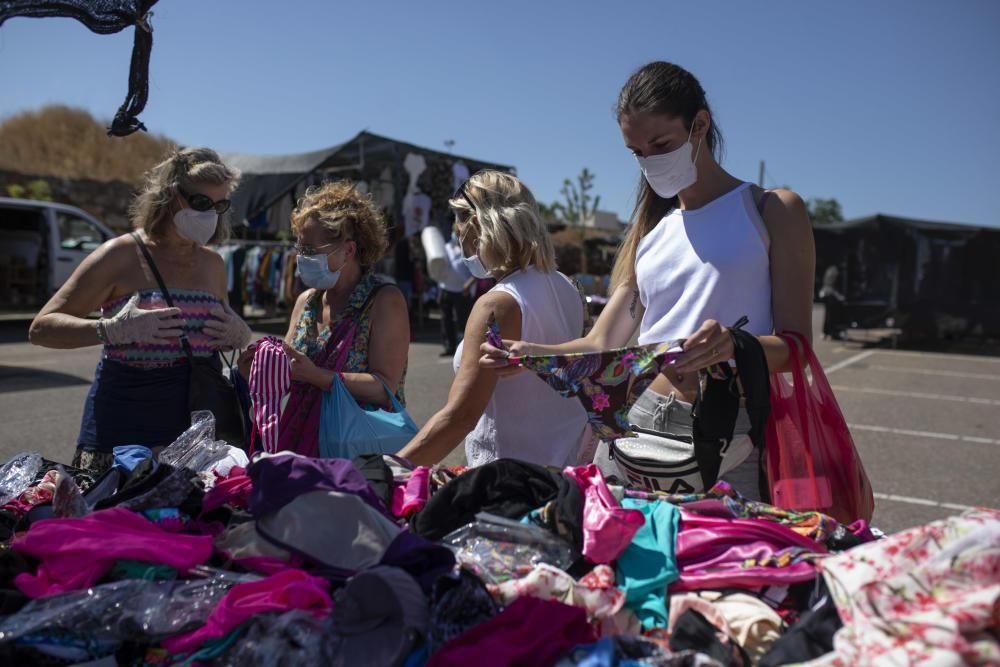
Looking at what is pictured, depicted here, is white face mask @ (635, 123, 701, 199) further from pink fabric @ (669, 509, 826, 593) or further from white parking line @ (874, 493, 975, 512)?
white parking line @ (874, 493, 975, 512)

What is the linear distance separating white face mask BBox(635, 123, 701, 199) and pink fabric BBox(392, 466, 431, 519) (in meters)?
1.09

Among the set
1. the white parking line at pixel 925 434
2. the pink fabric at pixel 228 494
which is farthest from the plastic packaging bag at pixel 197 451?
the white parking line at pixel 925 434

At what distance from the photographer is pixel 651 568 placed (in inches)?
59.3

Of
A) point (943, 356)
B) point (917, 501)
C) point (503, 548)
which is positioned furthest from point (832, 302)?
point (503, 548)

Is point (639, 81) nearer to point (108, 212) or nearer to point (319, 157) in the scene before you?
point (319, 157)

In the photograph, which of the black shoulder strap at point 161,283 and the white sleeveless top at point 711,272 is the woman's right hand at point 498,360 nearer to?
the white sleeveless top at point 711,272

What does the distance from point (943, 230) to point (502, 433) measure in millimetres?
17891

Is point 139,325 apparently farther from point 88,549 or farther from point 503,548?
point 503,548

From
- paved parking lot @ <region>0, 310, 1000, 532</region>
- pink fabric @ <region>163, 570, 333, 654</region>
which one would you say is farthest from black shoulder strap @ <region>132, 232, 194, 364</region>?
paved parking lot @ <region>0, 310, 1000, 532</region>

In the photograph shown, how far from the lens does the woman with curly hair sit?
279 cm

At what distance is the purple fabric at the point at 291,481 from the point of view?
1.54 m

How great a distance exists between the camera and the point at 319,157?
15.4 meters

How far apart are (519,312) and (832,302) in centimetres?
1668

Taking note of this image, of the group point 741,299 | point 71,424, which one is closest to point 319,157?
point 71,424
